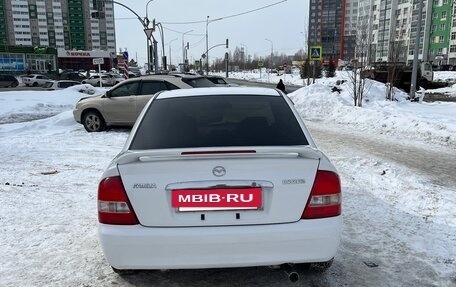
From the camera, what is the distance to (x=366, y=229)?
4523 millimetres

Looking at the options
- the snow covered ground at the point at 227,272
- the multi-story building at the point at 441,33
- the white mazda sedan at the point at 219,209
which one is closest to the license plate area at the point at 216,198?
the white mazda sedan at the point at 219,209

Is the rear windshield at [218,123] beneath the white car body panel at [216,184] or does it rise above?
above

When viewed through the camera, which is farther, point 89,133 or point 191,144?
point 89,133

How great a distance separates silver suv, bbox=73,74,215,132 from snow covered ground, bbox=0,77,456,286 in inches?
53.2

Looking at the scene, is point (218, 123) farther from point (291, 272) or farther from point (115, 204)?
point (291, 272)

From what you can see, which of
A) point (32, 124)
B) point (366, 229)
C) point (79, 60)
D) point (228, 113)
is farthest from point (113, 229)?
point (79, 60)

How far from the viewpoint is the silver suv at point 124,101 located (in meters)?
11.6

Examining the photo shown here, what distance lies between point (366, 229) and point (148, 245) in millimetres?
2683

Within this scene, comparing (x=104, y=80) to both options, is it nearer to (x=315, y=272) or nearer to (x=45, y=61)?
(x=45, y=61)

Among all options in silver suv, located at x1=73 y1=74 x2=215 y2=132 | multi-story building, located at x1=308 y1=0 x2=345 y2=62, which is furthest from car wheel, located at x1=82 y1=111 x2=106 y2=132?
multi-story building, located at x1=308 y1=0 x2=345 y2=62

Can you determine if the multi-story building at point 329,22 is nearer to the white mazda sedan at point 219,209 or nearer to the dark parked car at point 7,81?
the dark parked car at point 7,81

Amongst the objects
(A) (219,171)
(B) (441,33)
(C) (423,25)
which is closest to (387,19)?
(C) (423,25)

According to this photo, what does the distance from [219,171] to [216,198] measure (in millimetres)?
181

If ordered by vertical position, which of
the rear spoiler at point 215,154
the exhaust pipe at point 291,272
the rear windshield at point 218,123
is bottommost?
the exhaust pipe at point 291,272
